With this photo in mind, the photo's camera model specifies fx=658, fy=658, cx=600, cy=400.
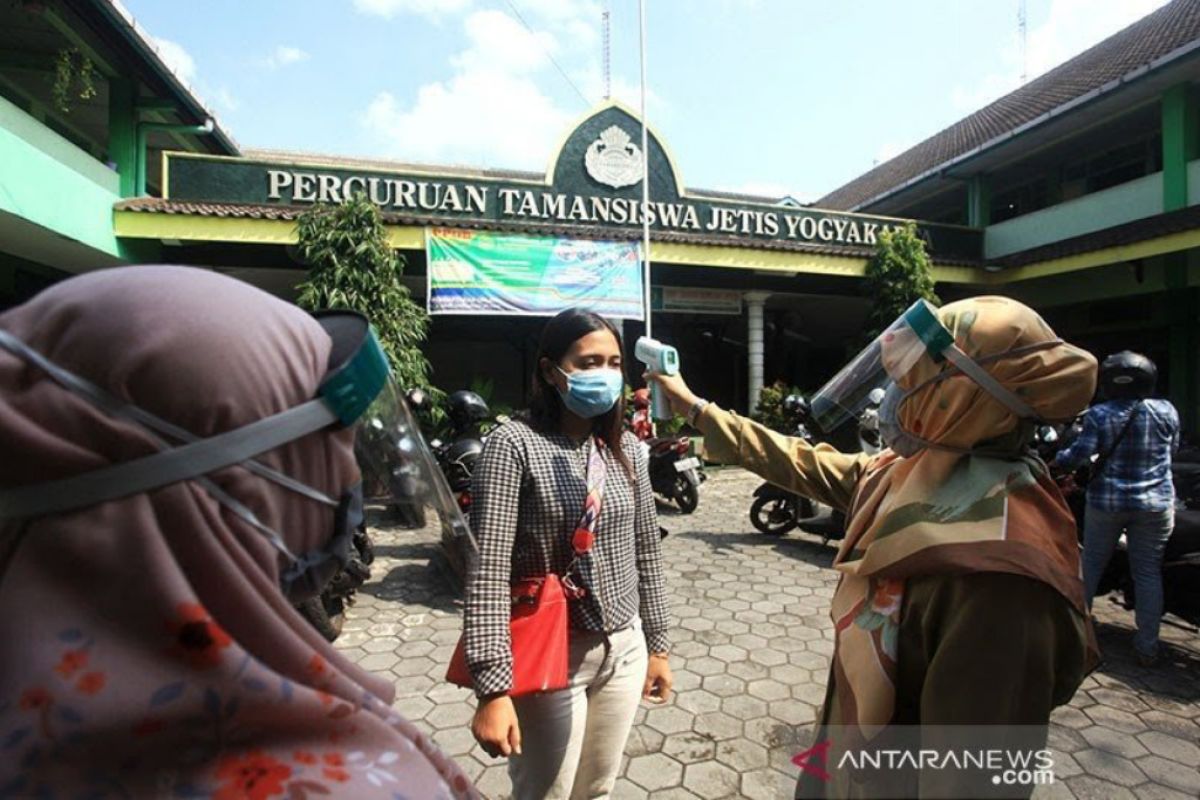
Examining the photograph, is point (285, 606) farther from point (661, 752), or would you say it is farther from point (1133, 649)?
point (1133, 649)

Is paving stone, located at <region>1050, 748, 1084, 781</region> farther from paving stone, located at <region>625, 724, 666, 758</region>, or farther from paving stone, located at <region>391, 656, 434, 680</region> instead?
paving stone, located at <region>391, 656, 434, 680</region>

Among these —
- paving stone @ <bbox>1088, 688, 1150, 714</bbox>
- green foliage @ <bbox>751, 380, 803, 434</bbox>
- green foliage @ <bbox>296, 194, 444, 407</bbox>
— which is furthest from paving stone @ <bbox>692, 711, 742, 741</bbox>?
green foliage @ <bbox>751, 380, 803, 434</bbox>

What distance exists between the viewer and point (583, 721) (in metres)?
1.61

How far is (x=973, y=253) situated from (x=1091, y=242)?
2693 millimetres

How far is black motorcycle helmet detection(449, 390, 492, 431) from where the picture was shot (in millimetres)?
5320

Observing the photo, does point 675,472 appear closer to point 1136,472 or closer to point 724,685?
point 724,685

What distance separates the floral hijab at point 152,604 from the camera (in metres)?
0.62

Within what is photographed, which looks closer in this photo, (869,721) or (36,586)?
(36,586)

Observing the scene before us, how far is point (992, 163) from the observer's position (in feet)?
39.8

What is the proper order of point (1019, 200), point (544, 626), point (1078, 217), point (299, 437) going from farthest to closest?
point (1019, 200) → point (1078, 217) → point (544, 626) → point (299, 437)

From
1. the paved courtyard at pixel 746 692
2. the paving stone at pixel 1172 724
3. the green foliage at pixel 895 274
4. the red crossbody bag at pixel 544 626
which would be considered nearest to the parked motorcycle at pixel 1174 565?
the paved courtyard at pixel 746 692

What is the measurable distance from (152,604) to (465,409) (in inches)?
186

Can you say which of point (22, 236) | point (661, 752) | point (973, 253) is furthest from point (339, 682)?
point (973, 253)

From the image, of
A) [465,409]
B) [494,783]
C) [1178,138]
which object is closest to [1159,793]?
[494,783]
